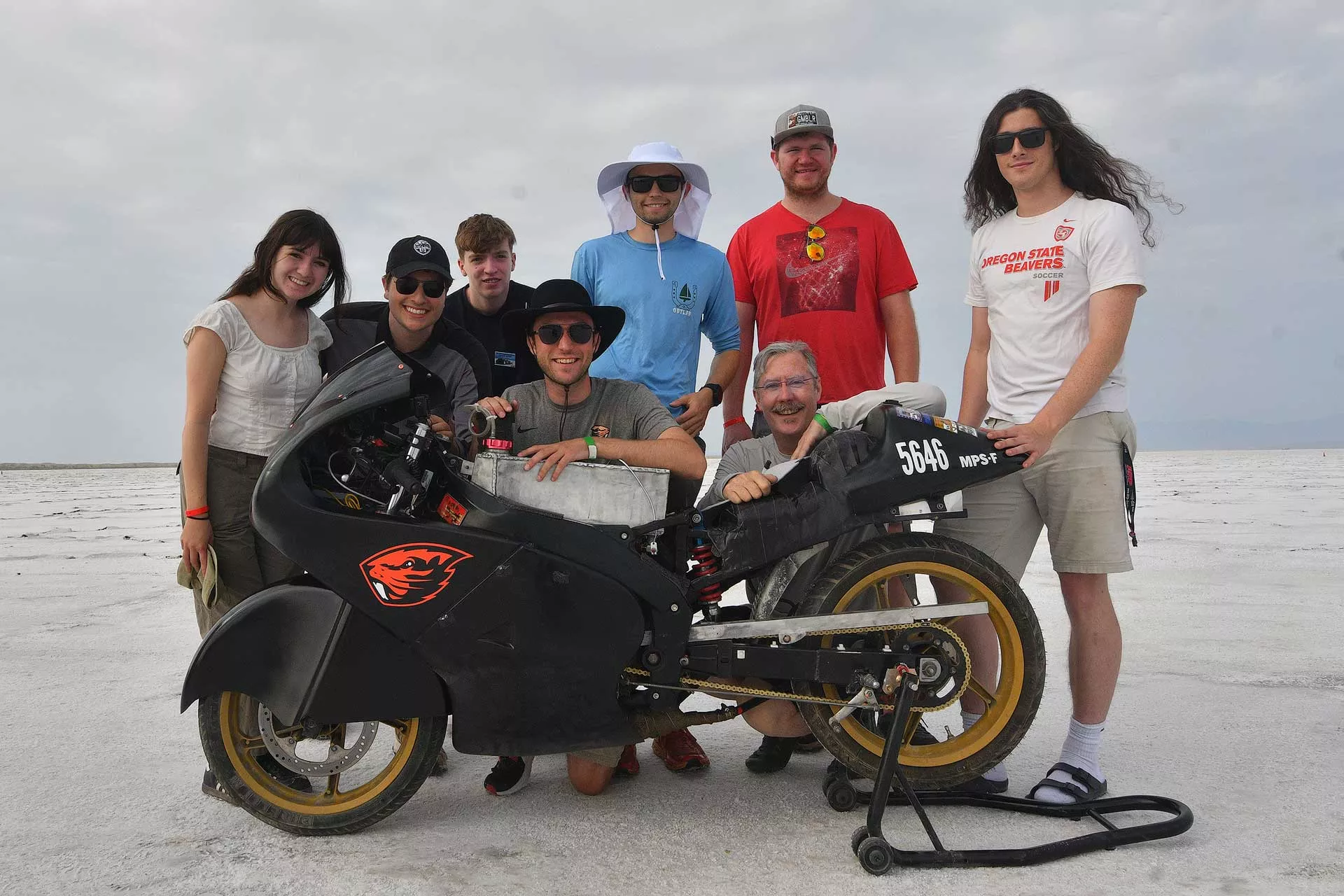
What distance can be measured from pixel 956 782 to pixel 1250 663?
2.82 metres

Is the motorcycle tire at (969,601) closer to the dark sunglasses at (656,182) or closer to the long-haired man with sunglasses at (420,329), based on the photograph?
the long-haired man with sunglasses at (420,329)

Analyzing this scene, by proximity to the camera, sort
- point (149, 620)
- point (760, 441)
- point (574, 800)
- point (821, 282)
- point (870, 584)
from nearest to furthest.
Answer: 1. point (870, 584)
2. point (574, 800)
3. point (760, 441)
4. point (821, 282)
5. point (149, 620)

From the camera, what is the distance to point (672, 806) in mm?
3057

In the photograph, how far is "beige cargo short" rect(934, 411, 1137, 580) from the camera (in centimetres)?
313

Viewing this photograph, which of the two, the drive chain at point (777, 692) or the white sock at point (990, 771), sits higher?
the drive chain at point (777, 692)

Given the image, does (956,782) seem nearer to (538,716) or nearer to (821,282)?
(538,716)

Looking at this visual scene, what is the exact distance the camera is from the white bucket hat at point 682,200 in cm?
399

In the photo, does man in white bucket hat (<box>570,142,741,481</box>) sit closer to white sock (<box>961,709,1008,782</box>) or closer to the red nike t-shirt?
the red nike t-shirt

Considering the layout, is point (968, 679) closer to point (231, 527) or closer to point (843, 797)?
point (843, 797)

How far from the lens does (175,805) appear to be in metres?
3.05

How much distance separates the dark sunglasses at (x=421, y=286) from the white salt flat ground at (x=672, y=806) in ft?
5.73

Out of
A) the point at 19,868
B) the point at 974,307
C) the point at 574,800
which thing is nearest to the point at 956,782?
the point at 574,800

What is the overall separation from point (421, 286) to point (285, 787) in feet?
5.75

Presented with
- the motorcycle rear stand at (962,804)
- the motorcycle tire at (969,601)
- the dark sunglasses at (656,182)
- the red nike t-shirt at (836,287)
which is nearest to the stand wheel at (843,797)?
the motorcycle rear stand at (962,804)
